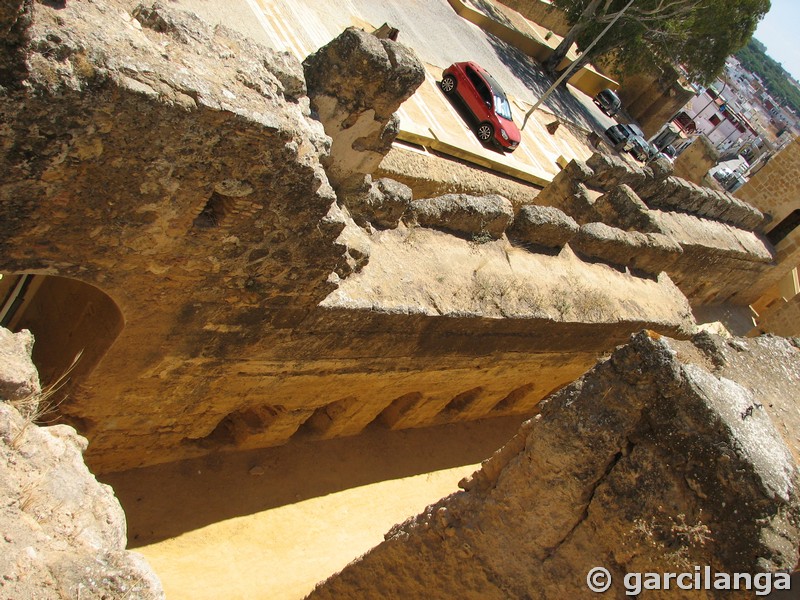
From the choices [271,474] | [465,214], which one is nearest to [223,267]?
[271,474]

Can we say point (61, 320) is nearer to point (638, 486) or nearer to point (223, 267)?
point (223, 267)

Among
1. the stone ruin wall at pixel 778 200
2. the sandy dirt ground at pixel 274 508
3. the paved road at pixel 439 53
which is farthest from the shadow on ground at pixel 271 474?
the stone ruin wall at pixel 778 200

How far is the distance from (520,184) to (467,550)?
13.2 metres

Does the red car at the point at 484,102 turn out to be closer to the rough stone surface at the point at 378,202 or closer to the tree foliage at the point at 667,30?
the tree foliage at the point at 667,30

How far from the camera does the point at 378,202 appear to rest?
23.9 feet

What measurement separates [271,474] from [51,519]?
4.76 meters

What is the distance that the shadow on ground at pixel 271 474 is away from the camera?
22.4 feet

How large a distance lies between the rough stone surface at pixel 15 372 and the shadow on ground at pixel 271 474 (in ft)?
10.8

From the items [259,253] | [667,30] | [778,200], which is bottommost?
[259,253]

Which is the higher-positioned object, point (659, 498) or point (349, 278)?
point (659, 498)

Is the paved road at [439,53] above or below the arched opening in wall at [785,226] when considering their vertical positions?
below

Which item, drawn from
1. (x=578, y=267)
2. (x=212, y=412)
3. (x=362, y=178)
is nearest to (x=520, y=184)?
(x=578, y=267)

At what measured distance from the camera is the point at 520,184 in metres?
16.6

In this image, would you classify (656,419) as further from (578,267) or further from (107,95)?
(578,267)
